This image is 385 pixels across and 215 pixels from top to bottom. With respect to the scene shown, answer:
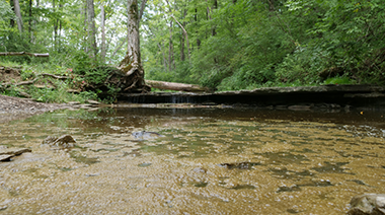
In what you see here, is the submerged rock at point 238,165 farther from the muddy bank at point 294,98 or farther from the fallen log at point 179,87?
the fallen log at point 179,87

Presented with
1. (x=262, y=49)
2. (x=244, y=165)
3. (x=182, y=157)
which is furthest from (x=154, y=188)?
(x=262, y=49)

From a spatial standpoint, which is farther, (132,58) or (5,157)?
(132,58)

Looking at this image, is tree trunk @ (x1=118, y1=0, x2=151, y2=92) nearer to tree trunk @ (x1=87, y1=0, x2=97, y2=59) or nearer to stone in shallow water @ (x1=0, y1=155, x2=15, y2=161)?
tree trunk @ (x1=87, y1=0, x2=97, y2=59)

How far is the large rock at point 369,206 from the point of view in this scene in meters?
0.85

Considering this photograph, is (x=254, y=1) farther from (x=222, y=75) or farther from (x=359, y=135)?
(x=359, y=135)

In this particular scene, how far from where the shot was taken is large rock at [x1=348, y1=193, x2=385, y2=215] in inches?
33.6

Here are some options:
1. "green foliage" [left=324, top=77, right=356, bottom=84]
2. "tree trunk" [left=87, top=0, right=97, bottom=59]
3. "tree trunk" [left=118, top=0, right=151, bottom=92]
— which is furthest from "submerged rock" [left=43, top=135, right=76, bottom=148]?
"tree trunk" [left=87, top=0, right=97, bottom=59]

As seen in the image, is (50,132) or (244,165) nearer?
(244,165)

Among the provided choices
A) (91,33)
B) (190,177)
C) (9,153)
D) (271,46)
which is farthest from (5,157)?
(91,33)

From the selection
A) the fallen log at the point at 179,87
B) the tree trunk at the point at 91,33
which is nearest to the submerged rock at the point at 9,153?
the tree trunk at the point at 91,33

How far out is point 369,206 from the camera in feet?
2.93

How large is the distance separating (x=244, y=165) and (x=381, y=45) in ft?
22.1

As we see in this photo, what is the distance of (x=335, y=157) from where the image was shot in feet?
5.88

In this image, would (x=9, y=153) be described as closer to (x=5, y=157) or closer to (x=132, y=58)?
(x=5, y=157)
